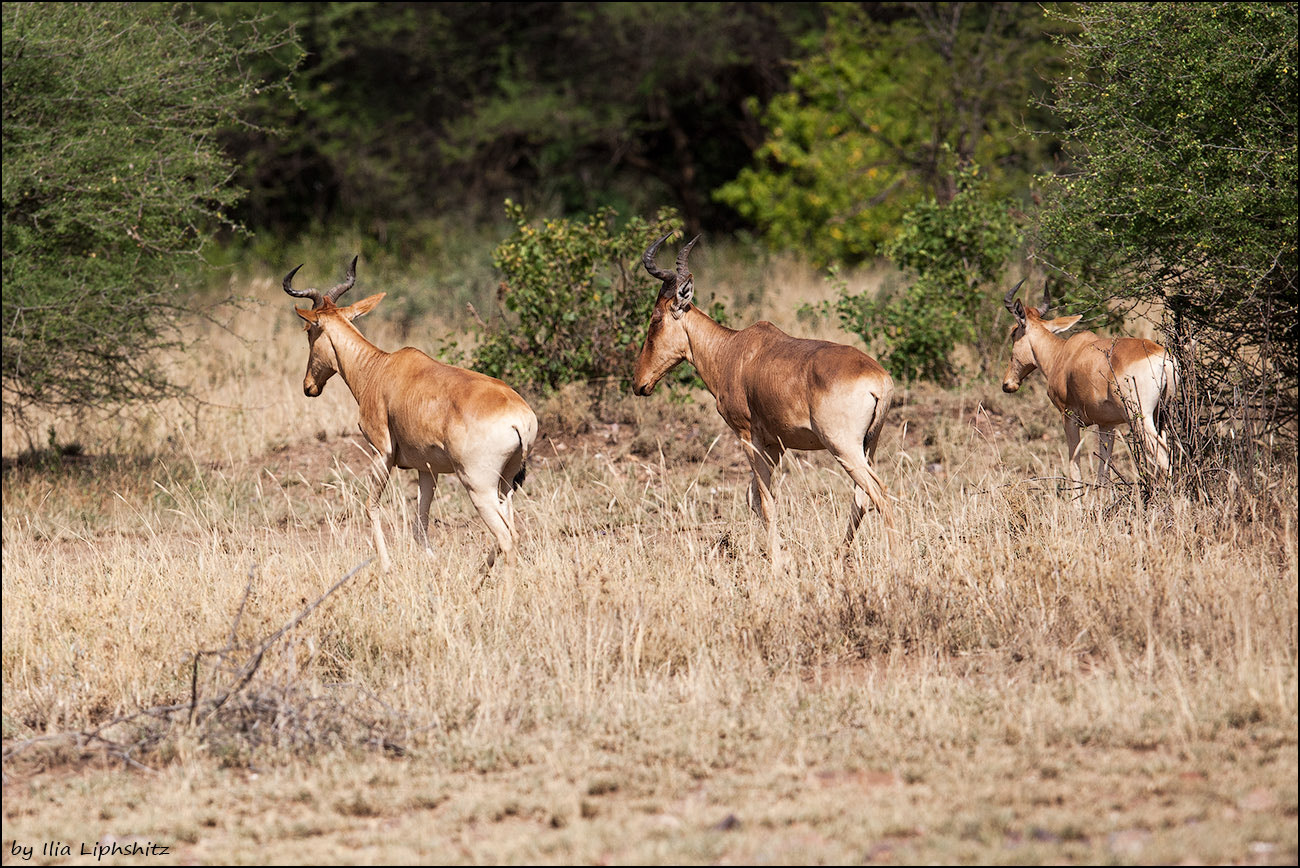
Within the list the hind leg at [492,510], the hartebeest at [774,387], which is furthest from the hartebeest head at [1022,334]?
the hind leg at [492,510]

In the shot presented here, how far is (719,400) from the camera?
30.3ft

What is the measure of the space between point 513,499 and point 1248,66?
6.06 metres

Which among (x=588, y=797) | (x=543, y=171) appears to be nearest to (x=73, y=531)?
(x=588, y=797)

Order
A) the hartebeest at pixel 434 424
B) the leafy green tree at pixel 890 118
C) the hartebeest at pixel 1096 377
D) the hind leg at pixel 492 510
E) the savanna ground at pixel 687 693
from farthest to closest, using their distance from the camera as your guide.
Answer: the leafy green tree at pixel 890 118 < the hartebeest at pixel 1096 377 < the hind leg at pixel 492 510 < the hartebeest at pixel 434 424 < the savanna ground at pixel 687 693

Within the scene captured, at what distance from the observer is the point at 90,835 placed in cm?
518

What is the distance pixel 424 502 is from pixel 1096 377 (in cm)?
511

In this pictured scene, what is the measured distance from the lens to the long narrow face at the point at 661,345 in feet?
31.3

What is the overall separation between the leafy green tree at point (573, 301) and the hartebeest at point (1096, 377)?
12.6 feet

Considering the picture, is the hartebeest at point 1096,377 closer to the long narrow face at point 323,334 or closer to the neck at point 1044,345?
the neck at point 1044,345

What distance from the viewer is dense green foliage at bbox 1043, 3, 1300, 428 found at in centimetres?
804

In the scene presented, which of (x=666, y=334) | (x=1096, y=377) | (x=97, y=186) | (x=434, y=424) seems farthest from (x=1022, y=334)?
(x=97, y=186)

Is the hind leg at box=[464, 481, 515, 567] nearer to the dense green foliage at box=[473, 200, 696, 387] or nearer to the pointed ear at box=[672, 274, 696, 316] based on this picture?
the pointed ear at box=[672, 274, 696, 316]

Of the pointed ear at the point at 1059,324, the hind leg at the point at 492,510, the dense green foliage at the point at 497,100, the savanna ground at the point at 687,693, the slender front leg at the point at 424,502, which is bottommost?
the savanna ground at the point at 687,693

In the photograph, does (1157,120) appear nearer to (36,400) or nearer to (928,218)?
(928,218)
